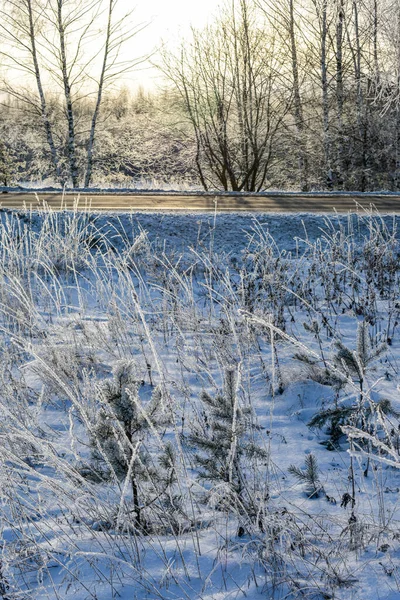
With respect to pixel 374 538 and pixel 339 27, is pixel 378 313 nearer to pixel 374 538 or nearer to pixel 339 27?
pixel 374 538

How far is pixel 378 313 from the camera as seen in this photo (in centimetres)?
595

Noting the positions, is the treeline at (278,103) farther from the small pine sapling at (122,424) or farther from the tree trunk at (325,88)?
the small pine sapling at (122,424)

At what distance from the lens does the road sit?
34.2 ft

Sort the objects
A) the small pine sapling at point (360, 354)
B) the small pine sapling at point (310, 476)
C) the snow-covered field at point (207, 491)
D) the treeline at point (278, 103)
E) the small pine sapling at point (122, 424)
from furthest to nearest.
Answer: the treeline at point (278, 103) → the small pine sapling at point (360, 354) → the small pine sapling at point (310, 476) → the small pine sapling at point (122, 424) → the snow-covered field at point (207, 491)

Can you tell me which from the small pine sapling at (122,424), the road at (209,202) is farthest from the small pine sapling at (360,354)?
the road at (209,202)

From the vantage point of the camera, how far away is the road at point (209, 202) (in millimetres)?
10414

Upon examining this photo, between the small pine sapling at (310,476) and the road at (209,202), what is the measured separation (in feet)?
24.2

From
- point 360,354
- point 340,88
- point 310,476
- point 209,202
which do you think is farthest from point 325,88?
point 310,476

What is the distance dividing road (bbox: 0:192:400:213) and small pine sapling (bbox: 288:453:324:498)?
737cm

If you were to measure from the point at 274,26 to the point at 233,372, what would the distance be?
15999 mm

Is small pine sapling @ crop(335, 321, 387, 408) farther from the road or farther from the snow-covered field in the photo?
the road

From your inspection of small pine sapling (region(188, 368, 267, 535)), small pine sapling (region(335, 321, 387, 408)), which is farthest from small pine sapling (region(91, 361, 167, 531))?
small pine sapling (region(335, 321, 387, 408))

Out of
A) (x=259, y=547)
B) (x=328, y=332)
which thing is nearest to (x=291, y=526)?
(x=259, y=547)

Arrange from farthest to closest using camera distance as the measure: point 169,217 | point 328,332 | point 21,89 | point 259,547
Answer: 1. point 21,89
2. point 169,217
3. point 328,332
4. point 259,547
